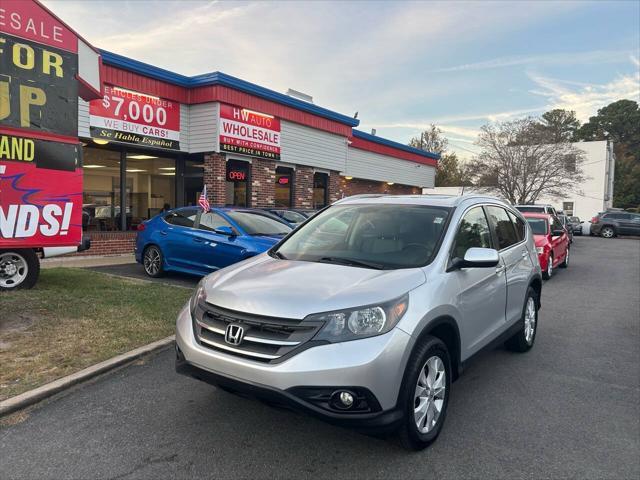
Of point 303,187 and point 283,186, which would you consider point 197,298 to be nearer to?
point 283,186

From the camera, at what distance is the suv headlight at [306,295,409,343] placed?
2.80 m

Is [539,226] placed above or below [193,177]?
below

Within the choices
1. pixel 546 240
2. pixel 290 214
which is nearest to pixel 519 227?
pixel 546 240

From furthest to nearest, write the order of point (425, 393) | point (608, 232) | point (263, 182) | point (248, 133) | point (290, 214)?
point (608, 232), point (263, 182), point (248, 133), point (290, 214), point (425, 393)

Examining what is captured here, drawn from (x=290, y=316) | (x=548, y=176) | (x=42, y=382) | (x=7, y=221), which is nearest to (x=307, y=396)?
(x=290, y=316)

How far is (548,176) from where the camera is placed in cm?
3341

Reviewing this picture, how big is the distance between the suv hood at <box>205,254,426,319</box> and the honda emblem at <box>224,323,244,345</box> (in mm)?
113

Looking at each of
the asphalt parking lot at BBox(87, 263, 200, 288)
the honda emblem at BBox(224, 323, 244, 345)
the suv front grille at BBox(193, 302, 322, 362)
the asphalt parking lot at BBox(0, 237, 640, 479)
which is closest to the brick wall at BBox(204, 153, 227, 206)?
the asphalt parking lot at BBox(87, 263, 200, 288)

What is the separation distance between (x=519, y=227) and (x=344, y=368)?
362 centimetres

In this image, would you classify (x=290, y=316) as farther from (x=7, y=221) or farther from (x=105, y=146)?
(x=105, y=146)

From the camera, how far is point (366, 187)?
24.8m

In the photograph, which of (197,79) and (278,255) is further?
(197,79)

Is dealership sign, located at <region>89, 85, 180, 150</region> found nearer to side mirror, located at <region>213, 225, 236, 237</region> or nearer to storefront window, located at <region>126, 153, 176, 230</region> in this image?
storefront window, located at <region>126, 153, 176, 230</region>

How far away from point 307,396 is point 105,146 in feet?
39.1
